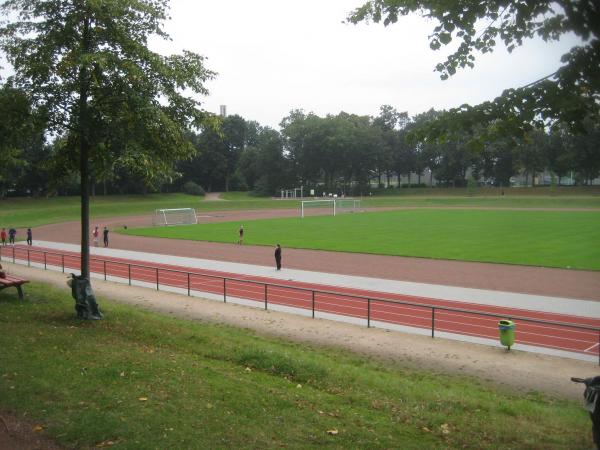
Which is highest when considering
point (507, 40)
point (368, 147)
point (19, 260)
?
point (368, 147)

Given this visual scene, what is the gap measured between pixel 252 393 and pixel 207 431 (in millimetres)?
1508

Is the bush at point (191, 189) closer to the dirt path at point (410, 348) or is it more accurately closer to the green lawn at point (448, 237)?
the green lawn at point (448, 237)

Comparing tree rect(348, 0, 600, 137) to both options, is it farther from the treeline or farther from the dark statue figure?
the treeline

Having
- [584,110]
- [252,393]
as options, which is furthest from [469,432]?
[584,110]

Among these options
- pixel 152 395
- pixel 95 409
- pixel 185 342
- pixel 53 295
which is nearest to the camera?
pixel 95 409

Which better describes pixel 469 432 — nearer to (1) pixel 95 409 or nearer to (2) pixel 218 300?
(1) pixel 95 409

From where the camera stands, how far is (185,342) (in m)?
11.2

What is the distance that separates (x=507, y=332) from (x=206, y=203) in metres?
76.4

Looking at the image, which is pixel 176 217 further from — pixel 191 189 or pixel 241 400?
pixel 241 400

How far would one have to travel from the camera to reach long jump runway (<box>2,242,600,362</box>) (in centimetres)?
1420

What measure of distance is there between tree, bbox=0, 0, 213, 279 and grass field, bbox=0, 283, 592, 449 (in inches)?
160

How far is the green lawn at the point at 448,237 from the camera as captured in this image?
30.3 m

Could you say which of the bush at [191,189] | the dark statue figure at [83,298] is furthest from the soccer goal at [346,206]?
the dark statue figure at [83,298]

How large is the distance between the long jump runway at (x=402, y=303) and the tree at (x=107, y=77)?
6.73 metres
